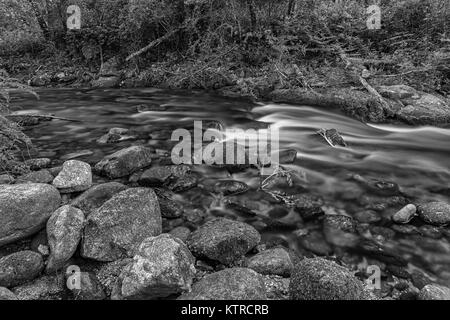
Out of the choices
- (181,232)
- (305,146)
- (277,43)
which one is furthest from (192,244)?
(277,43)

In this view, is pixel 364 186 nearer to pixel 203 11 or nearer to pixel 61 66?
pixel 203 11

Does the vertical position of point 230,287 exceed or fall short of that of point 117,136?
it falls short

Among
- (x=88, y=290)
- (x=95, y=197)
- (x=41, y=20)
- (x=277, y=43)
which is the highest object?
(x=41, y=20)

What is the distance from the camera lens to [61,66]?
14.2 metres

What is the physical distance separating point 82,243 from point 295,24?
28.1 ft

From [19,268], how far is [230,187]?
8.10 feet

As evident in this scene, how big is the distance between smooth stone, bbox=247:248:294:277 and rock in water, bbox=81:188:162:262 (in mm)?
1101

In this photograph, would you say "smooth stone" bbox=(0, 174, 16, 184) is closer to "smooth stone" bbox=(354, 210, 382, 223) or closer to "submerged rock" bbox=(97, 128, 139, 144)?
"submerged rock" bbox=(97, 128, 139, 144)

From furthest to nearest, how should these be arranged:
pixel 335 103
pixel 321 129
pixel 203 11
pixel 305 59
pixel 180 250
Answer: pixel 203 11, pixel 305 59, pixel 335 103, pixel 321 129, pixel 180 250

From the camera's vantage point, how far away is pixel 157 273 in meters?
2.87

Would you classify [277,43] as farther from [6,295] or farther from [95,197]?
[6,295]

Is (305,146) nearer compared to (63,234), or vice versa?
(63,234)

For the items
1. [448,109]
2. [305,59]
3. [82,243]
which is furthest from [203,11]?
[82,243]

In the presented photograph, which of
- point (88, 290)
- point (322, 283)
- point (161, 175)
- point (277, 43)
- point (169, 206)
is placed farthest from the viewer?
point (277, 43)
